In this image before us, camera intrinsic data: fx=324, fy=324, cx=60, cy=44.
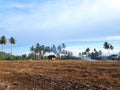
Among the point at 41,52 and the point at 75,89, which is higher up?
the point at 41,52

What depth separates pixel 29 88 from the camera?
25.9 meters

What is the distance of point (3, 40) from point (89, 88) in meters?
118

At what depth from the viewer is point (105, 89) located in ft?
75.9

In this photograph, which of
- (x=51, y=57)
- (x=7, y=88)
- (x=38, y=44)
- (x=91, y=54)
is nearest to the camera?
(x=7, y=88)

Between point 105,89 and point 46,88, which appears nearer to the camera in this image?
point 105,89

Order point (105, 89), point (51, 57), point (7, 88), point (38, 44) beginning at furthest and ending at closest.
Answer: point (38, 44), point (51, 57), point (7, 88), point (105, 89)

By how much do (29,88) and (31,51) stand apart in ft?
505

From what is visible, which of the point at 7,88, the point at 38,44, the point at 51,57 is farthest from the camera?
the point at 38,44

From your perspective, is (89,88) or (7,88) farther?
(7,88)

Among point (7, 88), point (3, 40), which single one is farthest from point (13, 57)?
point (7, 88)

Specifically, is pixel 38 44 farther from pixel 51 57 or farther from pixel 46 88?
pixel 46 88

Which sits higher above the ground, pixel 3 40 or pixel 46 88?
pixel 3 40

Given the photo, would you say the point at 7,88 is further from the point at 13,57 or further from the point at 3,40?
the point at 3,40

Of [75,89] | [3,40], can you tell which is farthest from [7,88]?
[3,40]
